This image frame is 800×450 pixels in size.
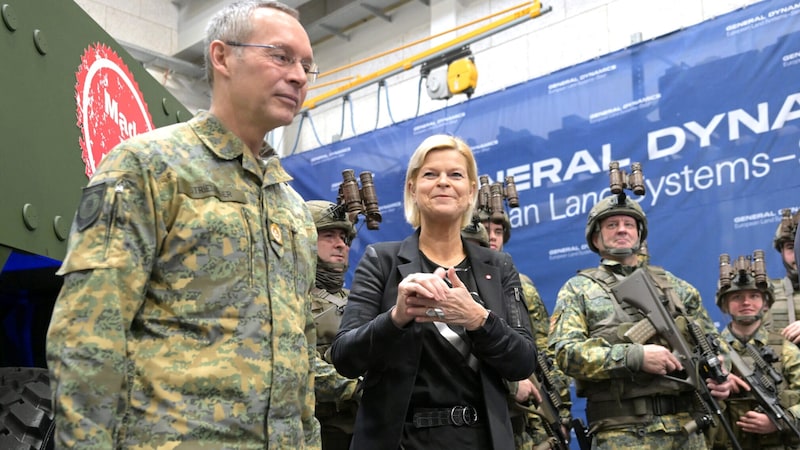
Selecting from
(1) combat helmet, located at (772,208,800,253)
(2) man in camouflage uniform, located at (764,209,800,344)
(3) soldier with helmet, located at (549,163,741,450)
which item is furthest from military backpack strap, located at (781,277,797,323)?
(3) soldier with helmet, located at (549,163,741,450)

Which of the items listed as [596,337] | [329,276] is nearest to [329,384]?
[329,276]

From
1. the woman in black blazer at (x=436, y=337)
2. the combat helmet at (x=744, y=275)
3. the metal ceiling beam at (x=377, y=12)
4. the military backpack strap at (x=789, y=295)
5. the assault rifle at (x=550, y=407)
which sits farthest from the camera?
the metal ceiling beam at (x=377, y=12)

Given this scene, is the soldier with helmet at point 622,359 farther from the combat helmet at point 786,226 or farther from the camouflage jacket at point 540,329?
the combat helmet at point 786,226

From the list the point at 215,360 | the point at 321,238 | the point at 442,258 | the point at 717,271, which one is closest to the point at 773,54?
the point at 717,271

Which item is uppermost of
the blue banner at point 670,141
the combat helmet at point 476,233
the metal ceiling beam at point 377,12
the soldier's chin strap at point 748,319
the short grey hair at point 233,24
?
the metal ceiling beam at point 377,12

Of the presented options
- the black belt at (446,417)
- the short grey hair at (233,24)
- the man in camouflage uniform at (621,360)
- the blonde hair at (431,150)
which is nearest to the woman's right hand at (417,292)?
the black belt at (446,417)

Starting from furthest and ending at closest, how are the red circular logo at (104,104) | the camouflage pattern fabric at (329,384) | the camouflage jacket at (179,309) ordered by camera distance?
the camouflage pattern fabric at (329,384) < the red circular logo at (104,104) < the camouflage jacket at (179,309)

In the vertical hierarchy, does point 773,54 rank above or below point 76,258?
above

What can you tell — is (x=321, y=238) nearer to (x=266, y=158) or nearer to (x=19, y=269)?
(x=19, y=269)

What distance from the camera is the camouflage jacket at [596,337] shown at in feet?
13.6

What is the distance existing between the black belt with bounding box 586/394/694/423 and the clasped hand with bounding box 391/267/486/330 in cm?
230

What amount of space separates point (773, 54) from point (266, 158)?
14.8 ft

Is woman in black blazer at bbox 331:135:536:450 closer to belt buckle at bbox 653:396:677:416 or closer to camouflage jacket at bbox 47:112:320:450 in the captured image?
camouflage jacket at bbox 47:112:320:450

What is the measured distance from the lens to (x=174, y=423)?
4.82 feet
